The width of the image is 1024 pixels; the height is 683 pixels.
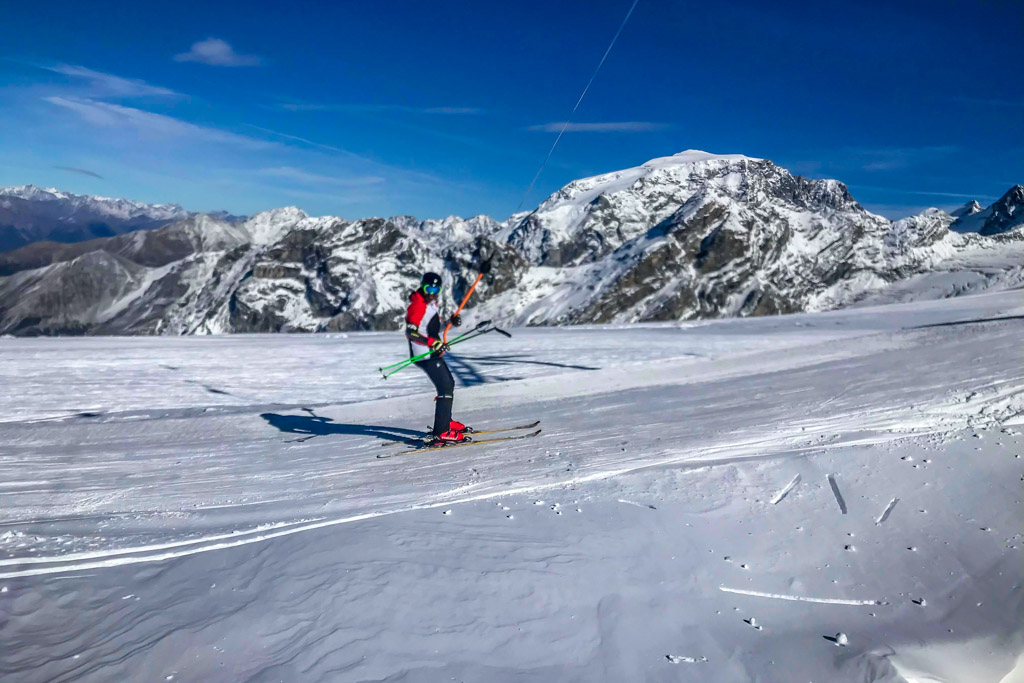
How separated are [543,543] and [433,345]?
4.59 metres

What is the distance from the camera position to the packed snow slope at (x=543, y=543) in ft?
13.0

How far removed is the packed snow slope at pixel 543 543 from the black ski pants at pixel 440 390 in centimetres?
75

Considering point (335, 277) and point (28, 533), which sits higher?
point (335, 277)

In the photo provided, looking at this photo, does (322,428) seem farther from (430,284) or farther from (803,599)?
(803,599)

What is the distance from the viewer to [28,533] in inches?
242

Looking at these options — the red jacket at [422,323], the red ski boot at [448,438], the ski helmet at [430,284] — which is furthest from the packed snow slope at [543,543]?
the ski helmet at [430,284]

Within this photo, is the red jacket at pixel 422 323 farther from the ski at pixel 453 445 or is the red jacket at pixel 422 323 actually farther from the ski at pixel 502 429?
the ski at pixel 502 429

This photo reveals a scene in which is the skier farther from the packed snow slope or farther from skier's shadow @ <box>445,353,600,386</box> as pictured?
skier's shadow @ <box>445,353,600,386</box>

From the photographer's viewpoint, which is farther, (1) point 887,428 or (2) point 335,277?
(2) point 335,277

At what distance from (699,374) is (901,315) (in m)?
14.2

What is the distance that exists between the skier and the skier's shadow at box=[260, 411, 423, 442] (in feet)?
2.98

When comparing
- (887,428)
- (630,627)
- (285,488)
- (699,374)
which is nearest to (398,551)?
(630,627)

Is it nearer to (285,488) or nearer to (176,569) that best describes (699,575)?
(176,569)

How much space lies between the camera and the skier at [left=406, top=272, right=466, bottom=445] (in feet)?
30.5
